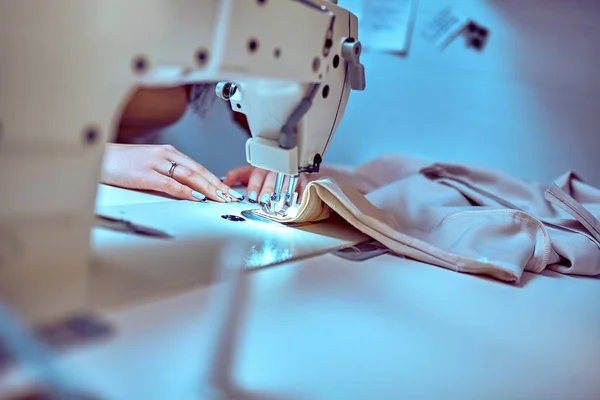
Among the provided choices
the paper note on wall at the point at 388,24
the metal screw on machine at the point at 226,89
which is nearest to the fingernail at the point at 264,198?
the metal screw on machine at the point at 226,89

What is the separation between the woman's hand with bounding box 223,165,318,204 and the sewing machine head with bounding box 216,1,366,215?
0.21 m

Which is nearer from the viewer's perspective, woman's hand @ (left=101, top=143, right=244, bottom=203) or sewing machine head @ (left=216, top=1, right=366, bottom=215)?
sewing machine head @ (left=216, top=1, right=366, bottom=215)

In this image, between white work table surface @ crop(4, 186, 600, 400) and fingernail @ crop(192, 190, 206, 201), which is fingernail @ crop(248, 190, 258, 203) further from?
white work table surface @ crop(4, 186, 600, 400)

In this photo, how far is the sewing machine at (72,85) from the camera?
1.68 ft

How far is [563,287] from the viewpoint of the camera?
0.92 metres

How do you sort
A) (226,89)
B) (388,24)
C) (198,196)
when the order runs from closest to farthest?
(226,89) < (198,196) < (388,24)

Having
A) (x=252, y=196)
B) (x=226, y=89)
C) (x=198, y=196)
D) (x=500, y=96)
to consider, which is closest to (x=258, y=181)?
(x=252, y=196)

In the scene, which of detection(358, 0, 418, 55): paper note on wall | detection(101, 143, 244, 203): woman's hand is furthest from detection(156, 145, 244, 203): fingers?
detection(358, 0, 418, 55): paper note on wall

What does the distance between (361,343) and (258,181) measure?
0.66 m

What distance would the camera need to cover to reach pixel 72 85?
0.54 metres

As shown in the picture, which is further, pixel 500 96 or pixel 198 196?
pixel 500 96

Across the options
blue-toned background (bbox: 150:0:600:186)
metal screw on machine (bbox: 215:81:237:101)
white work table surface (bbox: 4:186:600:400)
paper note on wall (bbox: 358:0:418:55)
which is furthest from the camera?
paper note on wall (bbox: 358:0:418:55)

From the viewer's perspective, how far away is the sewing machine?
1.68 feet

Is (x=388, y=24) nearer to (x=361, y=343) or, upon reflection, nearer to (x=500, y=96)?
(x=500, y=96)
